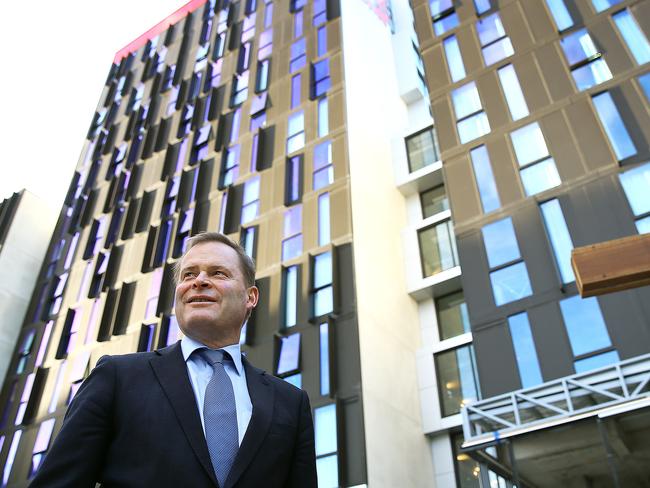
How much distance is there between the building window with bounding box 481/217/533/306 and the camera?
18516mm

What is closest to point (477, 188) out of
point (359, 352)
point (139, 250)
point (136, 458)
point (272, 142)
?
point (359, 352)

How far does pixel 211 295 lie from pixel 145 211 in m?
31.0

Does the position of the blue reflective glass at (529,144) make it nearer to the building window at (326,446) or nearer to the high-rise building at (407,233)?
the high-rise building at (407,233)

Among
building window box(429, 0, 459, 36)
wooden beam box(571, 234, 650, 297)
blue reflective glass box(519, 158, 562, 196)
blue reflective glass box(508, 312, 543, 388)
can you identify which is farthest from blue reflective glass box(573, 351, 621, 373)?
building window box(429, 0, 459, 36)

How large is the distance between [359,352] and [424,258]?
258 inches

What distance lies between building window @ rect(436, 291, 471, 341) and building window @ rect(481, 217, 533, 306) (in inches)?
139

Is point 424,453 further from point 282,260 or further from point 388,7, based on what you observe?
point 388,7

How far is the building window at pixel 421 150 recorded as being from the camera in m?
27.6

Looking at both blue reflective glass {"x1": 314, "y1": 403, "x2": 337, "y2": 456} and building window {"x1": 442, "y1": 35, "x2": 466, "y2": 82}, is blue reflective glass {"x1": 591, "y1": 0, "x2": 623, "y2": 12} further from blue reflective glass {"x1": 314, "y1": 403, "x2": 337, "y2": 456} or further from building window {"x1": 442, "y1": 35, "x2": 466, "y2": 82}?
blue reflective glass {"x1": 314, "y1": 403, "x2": 337, "y2": 456}

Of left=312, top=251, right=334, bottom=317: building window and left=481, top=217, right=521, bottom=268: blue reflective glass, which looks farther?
left=312, top=251, right=334, bottom=317: building window

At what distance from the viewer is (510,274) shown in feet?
62.0

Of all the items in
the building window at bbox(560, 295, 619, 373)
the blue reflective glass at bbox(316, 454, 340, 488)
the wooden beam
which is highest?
the building window at bbox(560, 295, 619, 373)

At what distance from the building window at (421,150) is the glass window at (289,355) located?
10344 mm

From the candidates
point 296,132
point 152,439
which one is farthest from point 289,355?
point 152,439
